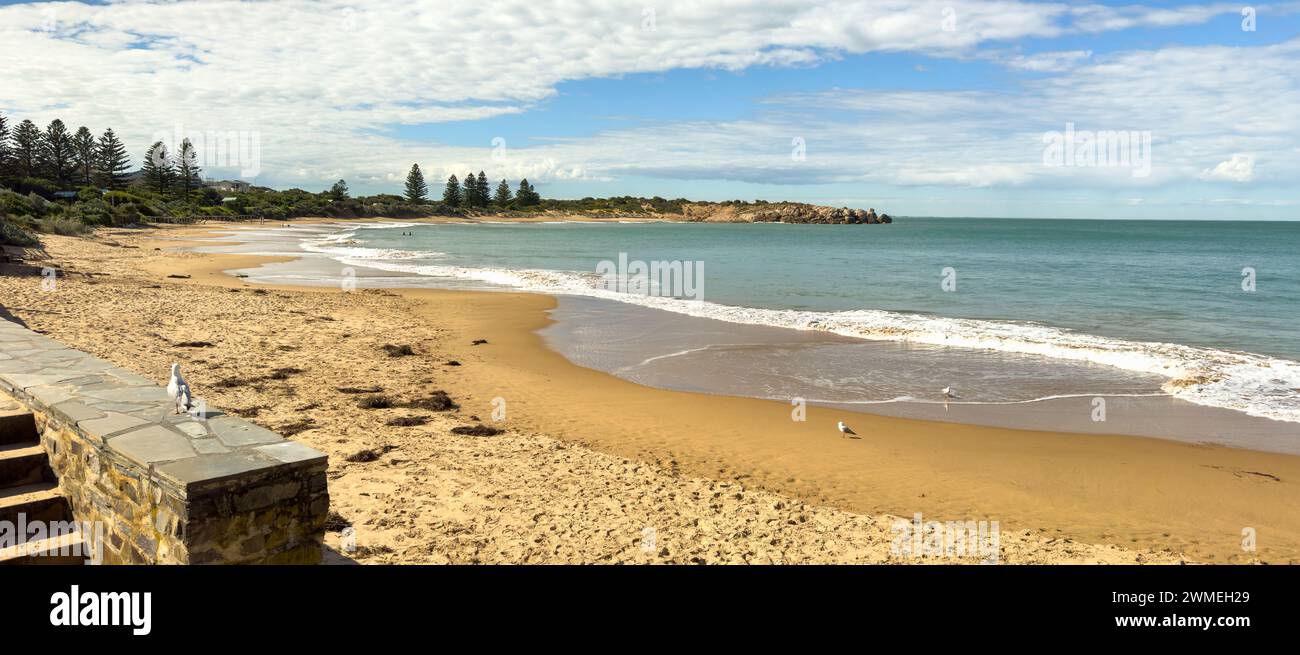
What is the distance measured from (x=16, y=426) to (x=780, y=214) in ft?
584

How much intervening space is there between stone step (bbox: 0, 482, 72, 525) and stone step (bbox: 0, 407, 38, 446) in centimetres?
48

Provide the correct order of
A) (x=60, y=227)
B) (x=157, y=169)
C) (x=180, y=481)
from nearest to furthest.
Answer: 1. (x=180, y=481)
2. (x=60, y=227)
3. (x=157, y=169)

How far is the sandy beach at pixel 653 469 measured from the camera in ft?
19.2

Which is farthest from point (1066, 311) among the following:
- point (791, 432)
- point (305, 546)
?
point (305, 546)

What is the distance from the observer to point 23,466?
189 inches

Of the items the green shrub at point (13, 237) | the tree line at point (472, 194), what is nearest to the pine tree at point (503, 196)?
the tree line at point (472, 194)

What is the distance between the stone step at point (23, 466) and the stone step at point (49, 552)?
706 mm

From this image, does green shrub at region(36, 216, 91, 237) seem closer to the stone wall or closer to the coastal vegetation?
the coastal vegetation

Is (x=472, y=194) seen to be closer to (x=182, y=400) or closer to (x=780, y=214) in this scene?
(x=780, y=214)

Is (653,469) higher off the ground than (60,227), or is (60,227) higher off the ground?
(60,227)

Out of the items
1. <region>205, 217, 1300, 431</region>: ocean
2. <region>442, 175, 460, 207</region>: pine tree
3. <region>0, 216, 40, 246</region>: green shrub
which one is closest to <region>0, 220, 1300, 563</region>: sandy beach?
<region>205, 217, 1300, 431</region>: ocean

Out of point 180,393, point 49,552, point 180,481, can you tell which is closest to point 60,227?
point 180,393

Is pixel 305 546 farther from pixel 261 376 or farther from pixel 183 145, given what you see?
pixel 183 145

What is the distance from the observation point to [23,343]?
21.9ft
